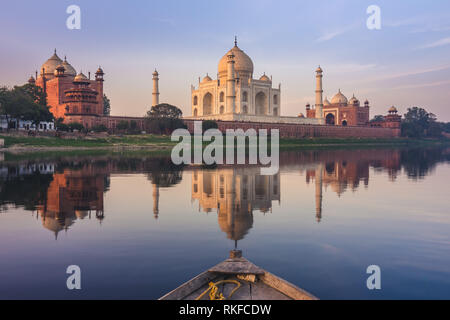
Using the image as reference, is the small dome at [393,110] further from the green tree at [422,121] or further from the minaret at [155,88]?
the minaret at [155,88]

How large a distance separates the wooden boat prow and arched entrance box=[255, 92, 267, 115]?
6144 centimetres

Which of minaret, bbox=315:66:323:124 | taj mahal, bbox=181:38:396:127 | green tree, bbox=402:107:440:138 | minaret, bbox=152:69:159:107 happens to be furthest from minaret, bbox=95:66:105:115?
green tree, bbox=402:107:440:138

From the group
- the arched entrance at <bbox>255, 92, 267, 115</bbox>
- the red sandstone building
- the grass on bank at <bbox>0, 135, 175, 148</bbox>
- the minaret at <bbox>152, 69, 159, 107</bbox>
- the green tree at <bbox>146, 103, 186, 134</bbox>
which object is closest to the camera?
the grass on bank at <bbox>0, 135, 175, 148</bbox>

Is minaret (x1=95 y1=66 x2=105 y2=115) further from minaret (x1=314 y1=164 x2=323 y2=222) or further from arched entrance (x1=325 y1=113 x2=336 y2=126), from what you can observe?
arched entrance (x1=325 y1=113 x2=336 y2=126)

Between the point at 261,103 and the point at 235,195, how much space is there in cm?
A: 5506

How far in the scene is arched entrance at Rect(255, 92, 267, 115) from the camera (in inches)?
2566

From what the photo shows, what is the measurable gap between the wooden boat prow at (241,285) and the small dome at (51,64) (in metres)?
58.1

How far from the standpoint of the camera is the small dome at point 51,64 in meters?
55.2

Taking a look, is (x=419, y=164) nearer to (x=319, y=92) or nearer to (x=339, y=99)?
(x=319, y=92)

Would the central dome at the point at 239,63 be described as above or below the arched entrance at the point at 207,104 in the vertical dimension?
above

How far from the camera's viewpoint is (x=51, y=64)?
55625mm

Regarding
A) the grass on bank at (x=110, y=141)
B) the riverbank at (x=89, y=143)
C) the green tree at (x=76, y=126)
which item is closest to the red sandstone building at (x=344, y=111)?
the grass on bank at (x=110, y=141)

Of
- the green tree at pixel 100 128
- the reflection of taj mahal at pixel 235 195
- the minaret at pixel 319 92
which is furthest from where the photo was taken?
the minaret at pixel 319 92
